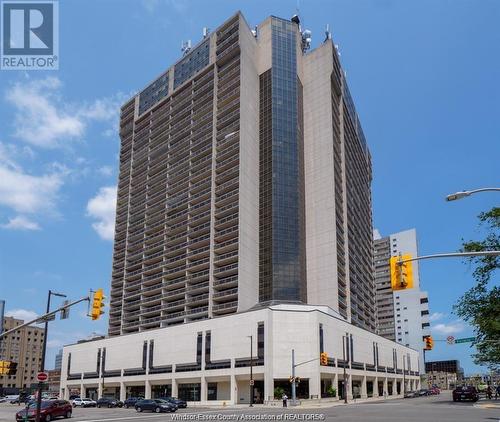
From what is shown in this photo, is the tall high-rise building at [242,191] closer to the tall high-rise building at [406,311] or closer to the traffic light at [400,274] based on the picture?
the tall high-rise building at [406,311]

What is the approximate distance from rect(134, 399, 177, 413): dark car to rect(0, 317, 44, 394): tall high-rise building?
129505 millimetres

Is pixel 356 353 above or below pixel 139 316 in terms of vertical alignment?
below

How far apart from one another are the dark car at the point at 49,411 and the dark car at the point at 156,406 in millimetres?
12672

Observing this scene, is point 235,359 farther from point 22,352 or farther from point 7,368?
point 22,352

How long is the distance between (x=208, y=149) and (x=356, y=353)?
51.4 m

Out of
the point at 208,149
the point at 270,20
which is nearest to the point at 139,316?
the point at 208,149

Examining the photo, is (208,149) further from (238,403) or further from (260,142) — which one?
(238,403)

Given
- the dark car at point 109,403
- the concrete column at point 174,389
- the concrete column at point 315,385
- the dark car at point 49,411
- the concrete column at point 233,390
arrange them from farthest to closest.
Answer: the concrete column at point 174,389 < the concrete column at point 233,390 < the dark car at point 109,403 < the concrete column at point 315,385 < the dark car at point 49,411

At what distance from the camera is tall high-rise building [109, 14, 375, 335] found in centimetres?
9800

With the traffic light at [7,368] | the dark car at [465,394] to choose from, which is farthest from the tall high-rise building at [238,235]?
the traffic light at [7,368]

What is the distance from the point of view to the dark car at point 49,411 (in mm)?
33688

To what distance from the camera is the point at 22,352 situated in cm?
17262

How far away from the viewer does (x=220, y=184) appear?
343 ft

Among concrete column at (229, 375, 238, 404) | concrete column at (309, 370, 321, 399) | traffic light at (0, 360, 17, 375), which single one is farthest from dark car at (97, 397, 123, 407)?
traffic light at (0, 360, 17, 375)
